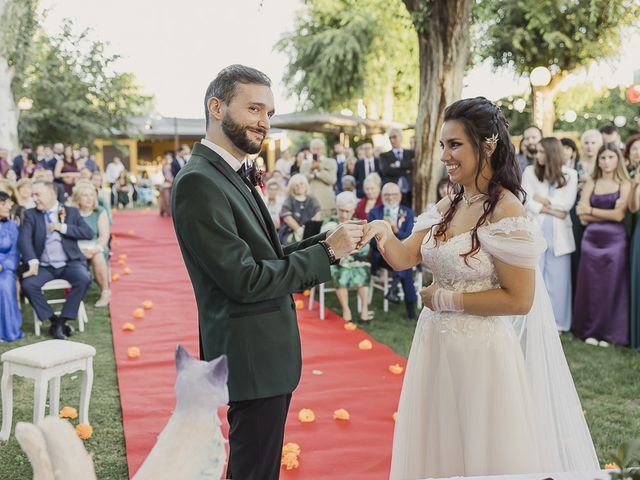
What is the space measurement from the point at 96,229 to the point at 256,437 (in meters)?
6.38

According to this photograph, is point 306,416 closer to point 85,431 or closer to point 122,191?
point 85,431

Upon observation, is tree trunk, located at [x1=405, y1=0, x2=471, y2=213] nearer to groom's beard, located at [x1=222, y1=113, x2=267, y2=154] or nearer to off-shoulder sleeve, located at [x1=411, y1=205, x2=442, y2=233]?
off-shoulder sleeve, located at [x1=411, y1=205, x2=442, y2=233]

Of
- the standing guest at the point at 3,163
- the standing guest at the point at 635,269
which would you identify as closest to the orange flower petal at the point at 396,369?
the standing guest at the point at 635,269

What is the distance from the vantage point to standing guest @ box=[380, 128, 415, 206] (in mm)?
8938

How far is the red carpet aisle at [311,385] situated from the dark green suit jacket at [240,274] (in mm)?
1682

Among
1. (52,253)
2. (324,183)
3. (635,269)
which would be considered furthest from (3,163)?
(635,269)

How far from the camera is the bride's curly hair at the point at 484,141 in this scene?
8.29ft

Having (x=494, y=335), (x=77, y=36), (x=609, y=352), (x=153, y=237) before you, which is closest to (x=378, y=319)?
(x=609, y=352)

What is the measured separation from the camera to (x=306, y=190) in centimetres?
870

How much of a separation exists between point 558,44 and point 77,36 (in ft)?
54.9

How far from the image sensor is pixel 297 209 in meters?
8.52

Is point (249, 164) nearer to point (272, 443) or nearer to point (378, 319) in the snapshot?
point (272, 443)

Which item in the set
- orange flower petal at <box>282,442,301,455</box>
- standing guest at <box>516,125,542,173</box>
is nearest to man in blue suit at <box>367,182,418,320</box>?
standing guest at <box>516,125,542,173</box>

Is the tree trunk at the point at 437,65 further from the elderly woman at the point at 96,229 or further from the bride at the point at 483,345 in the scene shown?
the bride at the point at 483,345
